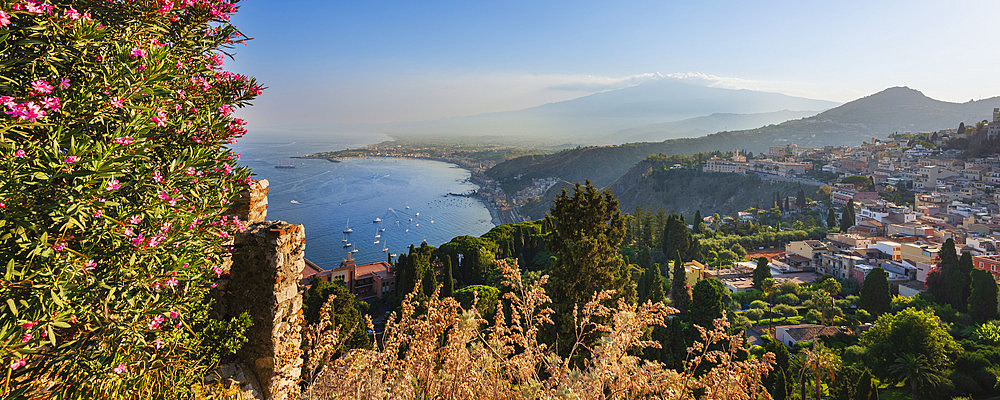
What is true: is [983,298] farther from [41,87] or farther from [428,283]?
[41,87]

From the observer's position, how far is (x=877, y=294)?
15742 millimetres

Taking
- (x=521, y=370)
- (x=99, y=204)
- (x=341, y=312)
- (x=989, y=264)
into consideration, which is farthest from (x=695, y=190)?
(x=99, y=204)

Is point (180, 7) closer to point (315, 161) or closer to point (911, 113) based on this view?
point (315, 161)

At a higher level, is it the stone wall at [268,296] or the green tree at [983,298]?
the stone wall at [268,296]

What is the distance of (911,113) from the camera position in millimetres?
127750

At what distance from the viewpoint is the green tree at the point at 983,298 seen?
1474 cm

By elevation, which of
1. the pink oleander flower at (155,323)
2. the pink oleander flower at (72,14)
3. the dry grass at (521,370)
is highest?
the pink oleander flower at (72,14)

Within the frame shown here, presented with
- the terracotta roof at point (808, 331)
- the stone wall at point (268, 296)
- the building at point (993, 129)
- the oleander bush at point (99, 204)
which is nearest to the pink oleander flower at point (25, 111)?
the oleander bush at point (99, 204)

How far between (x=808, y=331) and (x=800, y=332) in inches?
12.2

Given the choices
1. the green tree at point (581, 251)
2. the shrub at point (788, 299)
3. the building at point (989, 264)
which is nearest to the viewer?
the green tree at point (581, 251)

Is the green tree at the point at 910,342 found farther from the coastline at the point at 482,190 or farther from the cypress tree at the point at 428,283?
the coastline at the point at 482,190

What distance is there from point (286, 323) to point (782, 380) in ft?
29.2

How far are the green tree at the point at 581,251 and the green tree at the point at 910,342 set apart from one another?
918 centimetres

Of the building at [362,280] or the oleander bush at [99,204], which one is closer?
the oleander bush at [99,204]
